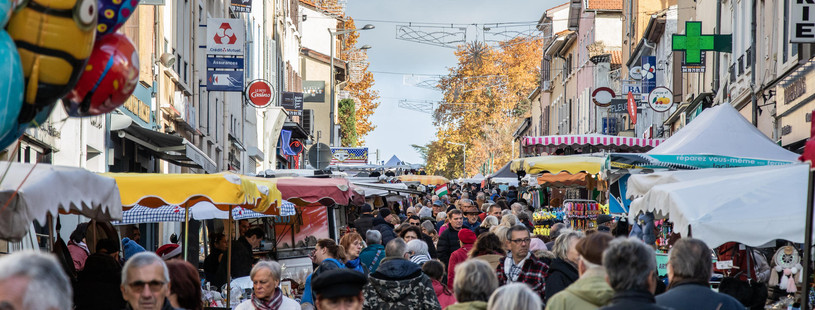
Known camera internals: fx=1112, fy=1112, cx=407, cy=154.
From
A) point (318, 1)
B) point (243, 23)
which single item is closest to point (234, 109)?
point (243, 23)

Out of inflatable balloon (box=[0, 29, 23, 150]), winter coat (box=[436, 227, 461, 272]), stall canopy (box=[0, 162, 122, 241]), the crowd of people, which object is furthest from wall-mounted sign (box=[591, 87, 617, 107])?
inflatable balloon (box=[0, 29, 23, 150])

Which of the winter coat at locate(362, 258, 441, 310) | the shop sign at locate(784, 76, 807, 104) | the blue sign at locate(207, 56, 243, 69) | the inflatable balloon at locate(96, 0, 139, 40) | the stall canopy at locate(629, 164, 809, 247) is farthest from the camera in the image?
the blue sign at locate(207, 56, 243, 69)

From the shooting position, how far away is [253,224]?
1703 centimetres

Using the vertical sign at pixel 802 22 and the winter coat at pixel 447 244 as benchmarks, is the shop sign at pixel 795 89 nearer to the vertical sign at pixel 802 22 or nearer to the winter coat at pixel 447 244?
the vertical sign at pixel 802 22

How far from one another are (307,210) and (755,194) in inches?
422

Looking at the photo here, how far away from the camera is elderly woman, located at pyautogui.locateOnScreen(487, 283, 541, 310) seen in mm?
5512

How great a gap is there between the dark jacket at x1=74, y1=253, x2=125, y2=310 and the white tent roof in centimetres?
730

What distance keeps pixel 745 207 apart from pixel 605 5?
144 feet

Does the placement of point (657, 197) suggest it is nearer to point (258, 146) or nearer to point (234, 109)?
point (234, 109)

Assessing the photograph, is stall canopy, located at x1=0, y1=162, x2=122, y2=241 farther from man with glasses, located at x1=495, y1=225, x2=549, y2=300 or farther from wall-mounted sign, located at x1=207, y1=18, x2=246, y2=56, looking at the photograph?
wall-mounted sign, located at x1=207, y1=18, x2=246, y2=56

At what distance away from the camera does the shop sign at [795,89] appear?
672 inches

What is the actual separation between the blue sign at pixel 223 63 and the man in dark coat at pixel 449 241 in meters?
11.7

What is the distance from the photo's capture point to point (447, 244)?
558 inches

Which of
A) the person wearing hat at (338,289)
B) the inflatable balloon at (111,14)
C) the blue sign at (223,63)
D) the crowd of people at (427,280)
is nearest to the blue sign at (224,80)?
the blue sign at (223,63)
